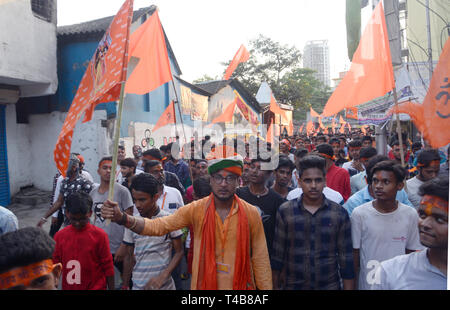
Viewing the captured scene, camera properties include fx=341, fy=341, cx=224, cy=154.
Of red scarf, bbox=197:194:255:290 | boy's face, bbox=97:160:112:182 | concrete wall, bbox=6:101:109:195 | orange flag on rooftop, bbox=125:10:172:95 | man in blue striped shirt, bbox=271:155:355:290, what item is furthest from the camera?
concrete wall, bbox=6:101:109:195

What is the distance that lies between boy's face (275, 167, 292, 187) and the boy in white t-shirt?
1217mm

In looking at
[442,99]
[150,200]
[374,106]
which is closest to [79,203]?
[150,200]

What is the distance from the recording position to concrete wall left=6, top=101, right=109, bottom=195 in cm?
999

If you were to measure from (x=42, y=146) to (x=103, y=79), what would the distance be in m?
9.22

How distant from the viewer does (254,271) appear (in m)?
2.49

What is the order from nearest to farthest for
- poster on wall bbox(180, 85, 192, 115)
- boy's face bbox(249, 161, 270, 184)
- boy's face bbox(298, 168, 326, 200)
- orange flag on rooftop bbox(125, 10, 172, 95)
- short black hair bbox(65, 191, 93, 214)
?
boy's face bbox(298, 168, 326, 200)
short black hair bbox(65, 191, 93, 214)
boy's face bbox(249, 161, 270, 184)
orange flag on rooftop bbox(125, 10, 172, 95)
poster on wall bbox(180, 85, 192, 115)

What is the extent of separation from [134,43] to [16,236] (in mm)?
4877

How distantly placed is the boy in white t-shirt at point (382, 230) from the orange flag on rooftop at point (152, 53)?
389 cm

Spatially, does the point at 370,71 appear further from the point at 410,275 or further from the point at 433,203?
the point at 410,275

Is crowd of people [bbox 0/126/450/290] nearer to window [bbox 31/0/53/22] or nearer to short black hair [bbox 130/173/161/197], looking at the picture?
short black hair [bbox 130/173/161/197]

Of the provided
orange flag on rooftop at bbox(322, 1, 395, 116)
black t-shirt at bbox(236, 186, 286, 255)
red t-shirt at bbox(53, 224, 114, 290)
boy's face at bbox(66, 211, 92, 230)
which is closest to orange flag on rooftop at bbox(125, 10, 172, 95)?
orange flag on rooftop at bbox(322, 1, 395, 116)

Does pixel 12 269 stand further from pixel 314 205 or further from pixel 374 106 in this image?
pixel 374 106
